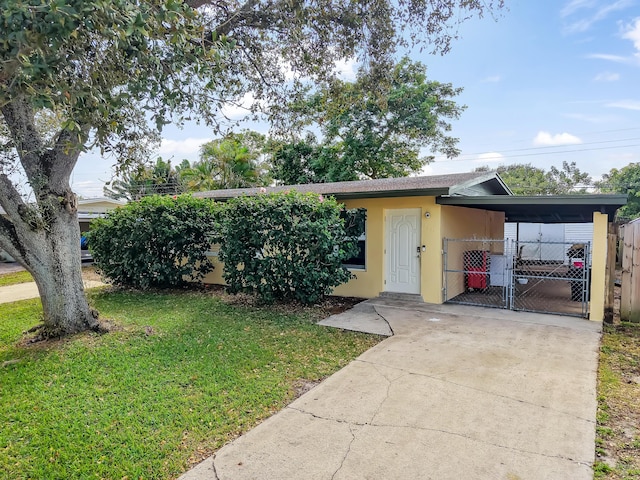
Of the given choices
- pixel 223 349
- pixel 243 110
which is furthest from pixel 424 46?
pixel 223 349

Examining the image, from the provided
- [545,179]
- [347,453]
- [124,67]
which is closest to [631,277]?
[347,453]

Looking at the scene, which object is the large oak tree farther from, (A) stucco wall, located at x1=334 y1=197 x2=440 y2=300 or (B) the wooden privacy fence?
(B) the wooden privacy fence

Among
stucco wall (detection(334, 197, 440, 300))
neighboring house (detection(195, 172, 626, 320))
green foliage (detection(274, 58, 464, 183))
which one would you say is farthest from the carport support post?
green foliage (detection(274, 58, 464, 183))

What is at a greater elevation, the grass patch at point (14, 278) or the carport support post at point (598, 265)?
the carport support post at point (598, 265)

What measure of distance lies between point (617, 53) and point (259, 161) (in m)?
19.1

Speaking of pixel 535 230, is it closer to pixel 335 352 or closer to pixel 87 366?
pixel 335 352

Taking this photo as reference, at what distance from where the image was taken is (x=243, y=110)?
643cm

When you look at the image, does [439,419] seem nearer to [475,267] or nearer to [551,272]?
[475,267]

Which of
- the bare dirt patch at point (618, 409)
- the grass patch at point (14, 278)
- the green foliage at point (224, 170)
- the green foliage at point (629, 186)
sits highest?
the green foliage at point (224, 170)

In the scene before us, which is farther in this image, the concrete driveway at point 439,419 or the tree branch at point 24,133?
the tree branch at point 24,133

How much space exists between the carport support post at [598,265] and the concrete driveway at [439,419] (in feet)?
4.53

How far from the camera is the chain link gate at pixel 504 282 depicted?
8.02 meters

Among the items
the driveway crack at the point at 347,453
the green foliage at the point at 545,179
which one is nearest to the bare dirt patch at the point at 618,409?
the driveway crack at the point at 347,453

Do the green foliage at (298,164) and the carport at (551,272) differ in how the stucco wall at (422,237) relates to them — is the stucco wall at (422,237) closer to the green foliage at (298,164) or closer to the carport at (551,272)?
the carport at (551,272)
